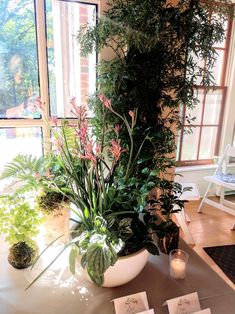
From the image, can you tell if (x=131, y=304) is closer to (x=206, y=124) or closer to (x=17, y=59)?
(x=17, y=59)

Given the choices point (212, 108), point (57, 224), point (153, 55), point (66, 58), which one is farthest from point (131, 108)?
point (212, 108)

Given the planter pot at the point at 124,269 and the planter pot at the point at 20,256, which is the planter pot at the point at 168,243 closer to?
the planter pot at the point at 124,269

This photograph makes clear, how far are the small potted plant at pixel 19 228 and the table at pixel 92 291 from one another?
0.05 m

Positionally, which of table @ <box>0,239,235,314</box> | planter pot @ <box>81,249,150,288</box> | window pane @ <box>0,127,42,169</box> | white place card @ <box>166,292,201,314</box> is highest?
window pane @ <box>0,127,42,169</box>

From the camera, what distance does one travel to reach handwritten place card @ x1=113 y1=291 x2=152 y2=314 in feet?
2.50

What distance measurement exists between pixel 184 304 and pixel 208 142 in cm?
284

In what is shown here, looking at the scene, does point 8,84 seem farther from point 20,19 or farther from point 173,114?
point 173,114

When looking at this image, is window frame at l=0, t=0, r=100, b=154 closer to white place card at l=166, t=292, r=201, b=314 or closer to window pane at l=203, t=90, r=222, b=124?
white place card at l=166, t=292, r=201, b=314

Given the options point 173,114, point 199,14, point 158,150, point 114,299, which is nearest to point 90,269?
point 114,299

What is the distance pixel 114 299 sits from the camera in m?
0.79

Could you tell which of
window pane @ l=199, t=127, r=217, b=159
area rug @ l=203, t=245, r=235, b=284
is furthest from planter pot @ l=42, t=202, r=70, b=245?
window pane @ l=199, t=127, r=217, b=159

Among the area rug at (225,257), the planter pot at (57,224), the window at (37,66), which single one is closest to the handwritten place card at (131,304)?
the planter pot at (57,224)

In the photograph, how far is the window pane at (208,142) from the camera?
10.8 feet

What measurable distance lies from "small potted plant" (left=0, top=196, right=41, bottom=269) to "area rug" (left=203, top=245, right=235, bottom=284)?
5.46 ft
